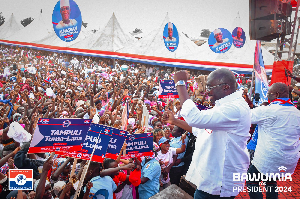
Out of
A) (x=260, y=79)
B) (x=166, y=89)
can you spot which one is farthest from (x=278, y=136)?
(x=166, y=89)

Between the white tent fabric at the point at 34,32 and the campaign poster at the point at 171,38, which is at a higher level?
the white tent fabric at the point at 34,32

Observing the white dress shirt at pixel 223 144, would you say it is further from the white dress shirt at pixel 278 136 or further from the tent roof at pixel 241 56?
the tent roof at pixel 241 56

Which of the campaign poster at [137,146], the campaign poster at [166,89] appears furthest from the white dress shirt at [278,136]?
the campaign poster at [166,89]

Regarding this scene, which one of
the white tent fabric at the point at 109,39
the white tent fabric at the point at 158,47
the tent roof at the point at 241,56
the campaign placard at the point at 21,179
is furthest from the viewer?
the white tent fabric at the point at 109,39

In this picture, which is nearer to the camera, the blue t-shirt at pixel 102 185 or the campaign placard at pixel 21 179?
the campaign placard at pixel 21 179

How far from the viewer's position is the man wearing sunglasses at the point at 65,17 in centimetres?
621

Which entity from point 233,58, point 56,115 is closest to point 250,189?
point 56,115

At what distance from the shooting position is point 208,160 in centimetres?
181

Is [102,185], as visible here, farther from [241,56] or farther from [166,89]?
[241,56]

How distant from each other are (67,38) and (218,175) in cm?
616

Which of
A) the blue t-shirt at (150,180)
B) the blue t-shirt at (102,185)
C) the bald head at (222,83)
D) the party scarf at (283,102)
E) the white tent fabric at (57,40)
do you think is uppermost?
the white tent fabric at (57,40)

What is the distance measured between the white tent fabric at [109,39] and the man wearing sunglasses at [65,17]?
56.5 ft

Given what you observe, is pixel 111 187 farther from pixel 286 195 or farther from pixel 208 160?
pixel 286 195

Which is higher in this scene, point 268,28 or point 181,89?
point 268,28
